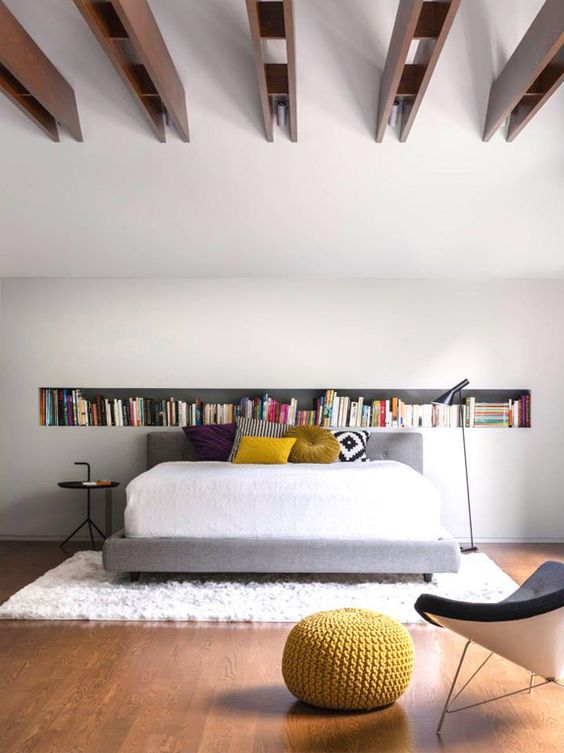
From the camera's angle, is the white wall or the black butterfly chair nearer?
the black butterfly chair

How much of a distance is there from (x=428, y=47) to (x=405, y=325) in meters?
3.22

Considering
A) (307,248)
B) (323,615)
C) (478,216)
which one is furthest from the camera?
(307,248)

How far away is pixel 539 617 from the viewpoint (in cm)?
307

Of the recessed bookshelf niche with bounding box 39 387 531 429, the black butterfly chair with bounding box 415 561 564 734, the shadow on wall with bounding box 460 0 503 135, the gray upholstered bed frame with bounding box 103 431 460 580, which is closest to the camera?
the black butterfly chair with bounding box 415 561 564 734

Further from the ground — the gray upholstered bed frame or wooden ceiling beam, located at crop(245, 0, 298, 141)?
wooden ceiling beam, located at crop(245, 0, 298, 141)

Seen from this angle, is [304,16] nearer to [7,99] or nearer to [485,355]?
[7,99]

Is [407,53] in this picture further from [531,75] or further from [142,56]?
[142,56]

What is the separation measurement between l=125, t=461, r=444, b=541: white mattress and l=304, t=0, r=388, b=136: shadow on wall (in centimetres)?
230

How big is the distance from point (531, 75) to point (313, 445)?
10.7 ft

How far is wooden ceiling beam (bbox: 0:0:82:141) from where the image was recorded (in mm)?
4289

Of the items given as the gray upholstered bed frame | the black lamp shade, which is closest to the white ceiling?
the black lamp shade

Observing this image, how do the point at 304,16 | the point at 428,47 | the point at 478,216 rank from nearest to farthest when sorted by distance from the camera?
the point at 428,47 → the point at 304,16 → the point at 478,216

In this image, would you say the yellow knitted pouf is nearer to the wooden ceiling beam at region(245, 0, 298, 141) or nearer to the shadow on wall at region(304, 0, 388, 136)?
the wooden ceiling beam at region(245, 0, 298, 141)

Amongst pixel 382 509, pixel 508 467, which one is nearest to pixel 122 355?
pixel 382 509
